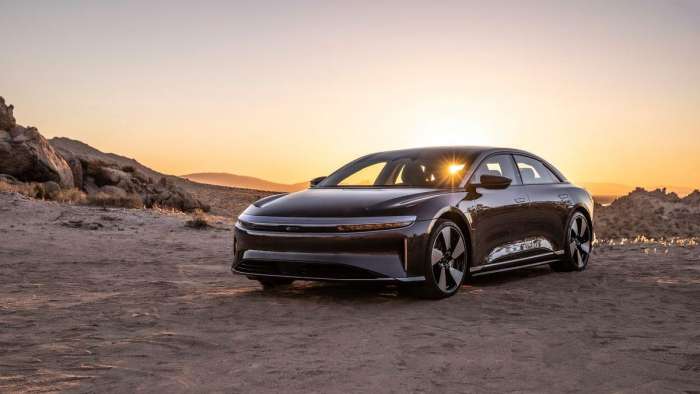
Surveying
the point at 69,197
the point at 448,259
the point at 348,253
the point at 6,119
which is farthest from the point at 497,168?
the point at 6,119

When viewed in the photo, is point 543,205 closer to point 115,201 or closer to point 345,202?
point 345,202

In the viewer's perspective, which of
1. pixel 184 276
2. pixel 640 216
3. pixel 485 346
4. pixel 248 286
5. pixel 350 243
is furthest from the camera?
pixel 640 216

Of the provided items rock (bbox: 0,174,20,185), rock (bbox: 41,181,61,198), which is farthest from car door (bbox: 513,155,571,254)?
rock (bbox: 0,174,20,185)

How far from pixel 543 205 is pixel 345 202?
2965 millimetres

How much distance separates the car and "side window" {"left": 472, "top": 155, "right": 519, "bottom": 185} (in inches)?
0.6

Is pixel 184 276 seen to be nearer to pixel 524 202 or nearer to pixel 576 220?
pixel 524 202

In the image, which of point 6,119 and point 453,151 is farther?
point 6,119

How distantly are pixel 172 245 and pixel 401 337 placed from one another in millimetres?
8399

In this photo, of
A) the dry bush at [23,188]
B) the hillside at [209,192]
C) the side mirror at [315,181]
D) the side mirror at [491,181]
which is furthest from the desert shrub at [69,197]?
the side mirror at [491,181]

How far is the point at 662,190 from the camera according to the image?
23.3m

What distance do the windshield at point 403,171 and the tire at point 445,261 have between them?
63cm

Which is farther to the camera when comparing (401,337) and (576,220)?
(576,220)

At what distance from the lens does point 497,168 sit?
851 centimetres

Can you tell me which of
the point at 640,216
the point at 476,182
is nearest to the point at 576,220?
the point at 476,182
